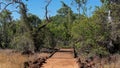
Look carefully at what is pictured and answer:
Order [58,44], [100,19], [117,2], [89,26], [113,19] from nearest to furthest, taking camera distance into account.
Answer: [117,2]
[113,19]
[100,19]
[89,26]
[58,44]

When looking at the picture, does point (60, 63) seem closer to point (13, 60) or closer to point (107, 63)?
point (107, 63)

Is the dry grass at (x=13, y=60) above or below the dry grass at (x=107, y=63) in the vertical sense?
above

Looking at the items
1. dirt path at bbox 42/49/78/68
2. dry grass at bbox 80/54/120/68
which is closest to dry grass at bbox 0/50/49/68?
dirt path at bbox 42/49/78/68

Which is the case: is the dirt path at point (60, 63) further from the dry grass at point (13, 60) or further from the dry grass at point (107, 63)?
the dry grass at point (13, 60)

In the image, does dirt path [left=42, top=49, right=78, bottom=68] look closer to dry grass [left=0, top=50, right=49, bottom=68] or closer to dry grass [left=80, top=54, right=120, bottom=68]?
dry grass [left=80, top=54, right=120, bottom=68]

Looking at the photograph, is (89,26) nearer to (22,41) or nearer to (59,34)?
(22,41)

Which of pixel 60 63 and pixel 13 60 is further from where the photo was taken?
pixel 13 60

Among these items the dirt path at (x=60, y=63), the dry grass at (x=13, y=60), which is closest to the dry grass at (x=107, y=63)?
the dirt path at (x=60, y=63)

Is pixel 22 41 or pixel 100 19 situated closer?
pixel 100 19

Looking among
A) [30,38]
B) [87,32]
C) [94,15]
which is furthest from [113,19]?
[30,38]

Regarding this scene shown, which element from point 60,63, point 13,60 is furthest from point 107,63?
point 13,60

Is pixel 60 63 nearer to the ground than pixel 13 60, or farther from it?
nearer to the ground

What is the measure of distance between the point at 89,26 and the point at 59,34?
5814cm

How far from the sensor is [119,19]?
74.6 feet
